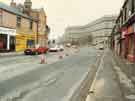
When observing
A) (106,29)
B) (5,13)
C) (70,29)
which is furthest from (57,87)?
(70,29)

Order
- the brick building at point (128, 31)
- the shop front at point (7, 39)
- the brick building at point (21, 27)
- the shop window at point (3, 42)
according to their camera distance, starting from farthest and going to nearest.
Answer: the brick building at point (21, 27), the shop front at point (7, 39), the shop window at point (3, 42), the brick building at point (128, 31)

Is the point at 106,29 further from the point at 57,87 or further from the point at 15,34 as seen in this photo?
the point at 57,87

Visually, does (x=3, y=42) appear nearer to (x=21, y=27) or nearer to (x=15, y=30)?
(x=15, y=30)

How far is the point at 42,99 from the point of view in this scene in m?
8.50

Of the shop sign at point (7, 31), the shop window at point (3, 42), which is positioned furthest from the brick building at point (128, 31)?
the shop sign at point (7, 31)

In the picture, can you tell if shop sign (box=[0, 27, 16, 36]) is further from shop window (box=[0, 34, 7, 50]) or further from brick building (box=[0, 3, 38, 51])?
shop window (box=[0, 34, 7, 50])

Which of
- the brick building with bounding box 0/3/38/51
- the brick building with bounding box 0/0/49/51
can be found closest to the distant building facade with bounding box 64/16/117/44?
the brick building with bounding box 0/0/49/51

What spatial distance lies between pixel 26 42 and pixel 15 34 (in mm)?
7041

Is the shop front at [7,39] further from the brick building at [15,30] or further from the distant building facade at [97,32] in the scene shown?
the distant building facade at [97,32]

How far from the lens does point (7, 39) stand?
43438mm

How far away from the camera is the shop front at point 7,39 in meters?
41.1

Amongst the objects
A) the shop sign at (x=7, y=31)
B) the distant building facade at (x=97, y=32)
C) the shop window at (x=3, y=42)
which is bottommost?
the shop window at (x=3, y=42)

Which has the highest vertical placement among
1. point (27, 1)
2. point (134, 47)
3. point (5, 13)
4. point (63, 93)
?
point (27, 1)

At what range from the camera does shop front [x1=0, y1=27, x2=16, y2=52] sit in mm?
41062
